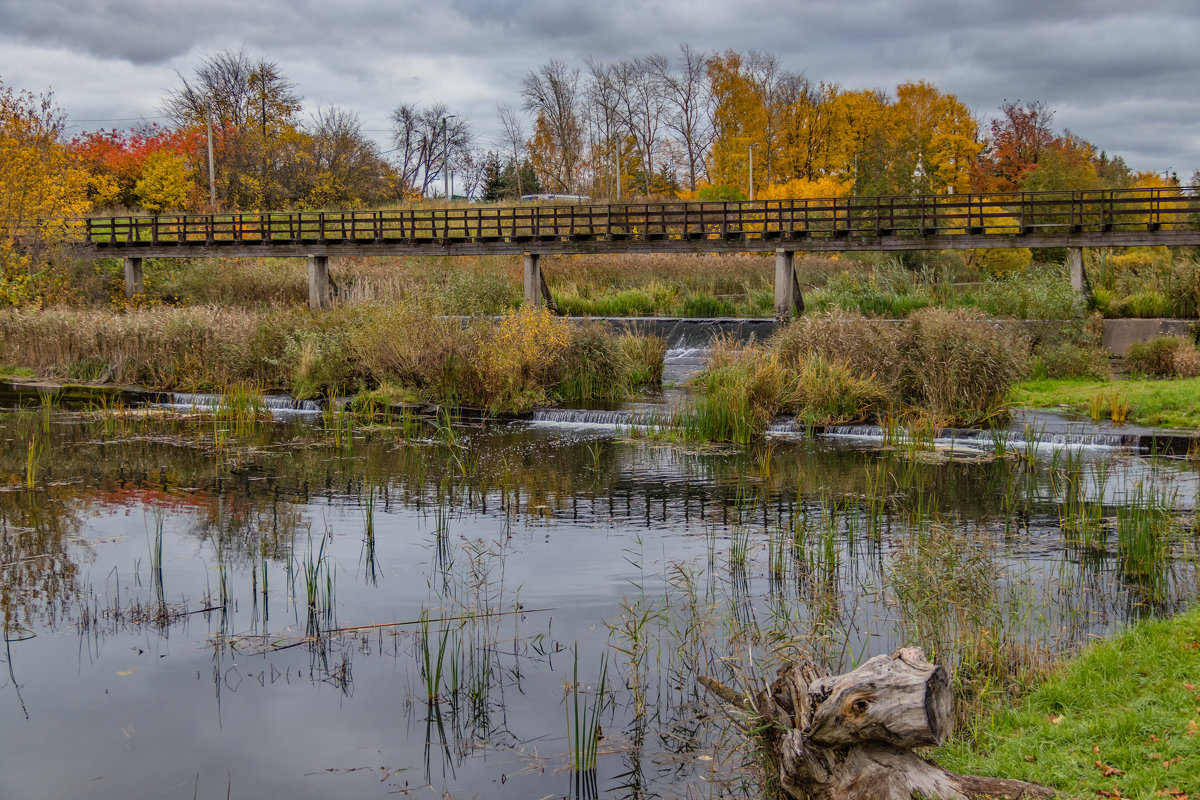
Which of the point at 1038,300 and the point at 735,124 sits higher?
A: the point at 735,124

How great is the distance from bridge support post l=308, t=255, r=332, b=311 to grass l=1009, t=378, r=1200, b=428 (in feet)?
74.0

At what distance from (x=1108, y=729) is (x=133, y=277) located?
117 feet

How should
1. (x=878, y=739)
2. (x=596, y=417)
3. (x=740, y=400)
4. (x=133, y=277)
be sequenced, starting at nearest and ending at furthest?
(x=878, y=739) < (x=740, y=400) < (x=596, y=417) < (x=133, y=277)

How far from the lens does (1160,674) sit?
18.1 feet

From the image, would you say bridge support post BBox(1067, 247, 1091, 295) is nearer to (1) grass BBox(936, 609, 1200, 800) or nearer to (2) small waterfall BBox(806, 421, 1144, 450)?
(2) small waterfall BBox(806, 421, 1144, 450)

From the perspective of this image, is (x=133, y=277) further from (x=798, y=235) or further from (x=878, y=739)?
(x=878, y=739)

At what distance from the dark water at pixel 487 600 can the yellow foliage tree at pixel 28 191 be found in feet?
61.5

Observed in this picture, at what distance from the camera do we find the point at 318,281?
34188mm

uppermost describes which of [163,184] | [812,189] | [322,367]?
[163,184]

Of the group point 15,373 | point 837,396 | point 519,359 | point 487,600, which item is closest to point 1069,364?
point 837,396

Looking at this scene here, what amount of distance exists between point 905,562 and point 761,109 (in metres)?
53.1

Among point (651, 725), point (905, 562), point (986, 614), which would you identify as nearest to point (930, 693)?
point (651, 725)

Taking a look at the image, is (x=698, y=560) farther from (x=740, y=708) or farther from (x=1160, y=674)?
(x=1160, y=674)

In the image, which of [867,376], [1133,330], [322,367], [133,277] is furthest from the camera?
[133,277]
